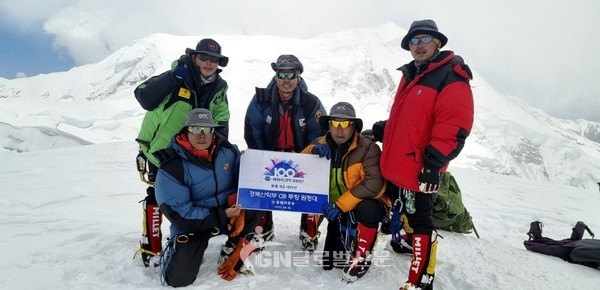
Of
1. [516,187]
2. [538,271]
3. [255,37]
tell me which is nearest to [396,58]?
[255,37]

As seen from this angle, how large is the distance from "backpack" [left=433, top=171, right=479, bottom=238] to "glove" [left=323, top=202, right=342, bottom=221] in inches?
73.9

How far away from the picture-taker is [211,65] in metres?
3.66

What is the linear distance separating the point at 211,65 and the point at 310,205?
1.88 m

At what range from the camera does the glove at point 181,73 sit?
346 cm

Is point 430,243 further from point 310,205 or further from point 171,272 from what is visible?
point 171,272

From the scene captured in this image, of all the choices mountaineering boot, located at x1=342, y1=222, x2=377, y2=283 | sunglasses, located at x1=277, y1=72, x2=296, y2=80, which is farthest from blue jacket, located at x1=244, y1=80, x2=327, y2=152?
mountaineering boot, located at x1=342, y1=222, x2=377, y2=283

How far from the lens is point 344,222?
146 inches

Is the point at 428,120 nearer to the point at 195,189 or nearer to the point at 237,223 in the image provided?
the point at 237,223

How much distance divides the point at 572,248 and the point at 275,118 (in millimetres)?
4100

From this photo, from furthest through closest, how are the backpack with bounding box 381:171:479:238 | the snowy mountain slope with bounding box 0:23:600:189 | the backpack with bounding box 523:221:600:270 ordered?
the snowy mountain slope with bounding box 0:23:600:189, the backpack with bounding box 381:171:479:238, the backpack with bounding box 523:221:600:270

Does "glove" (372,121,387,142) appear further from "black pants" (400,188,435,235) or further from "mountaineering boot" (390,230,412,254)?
"mountaineering boot" (390,230,412,254)

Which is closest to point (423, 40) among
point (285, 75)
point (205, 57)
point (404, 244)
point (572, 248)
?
point (285, 75)

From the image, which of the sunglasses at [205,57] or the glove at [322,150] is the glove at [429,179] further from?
the sunglasses at [205,57]

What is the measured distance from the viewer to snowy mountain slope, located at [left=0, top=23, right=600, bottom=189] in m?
25.8
